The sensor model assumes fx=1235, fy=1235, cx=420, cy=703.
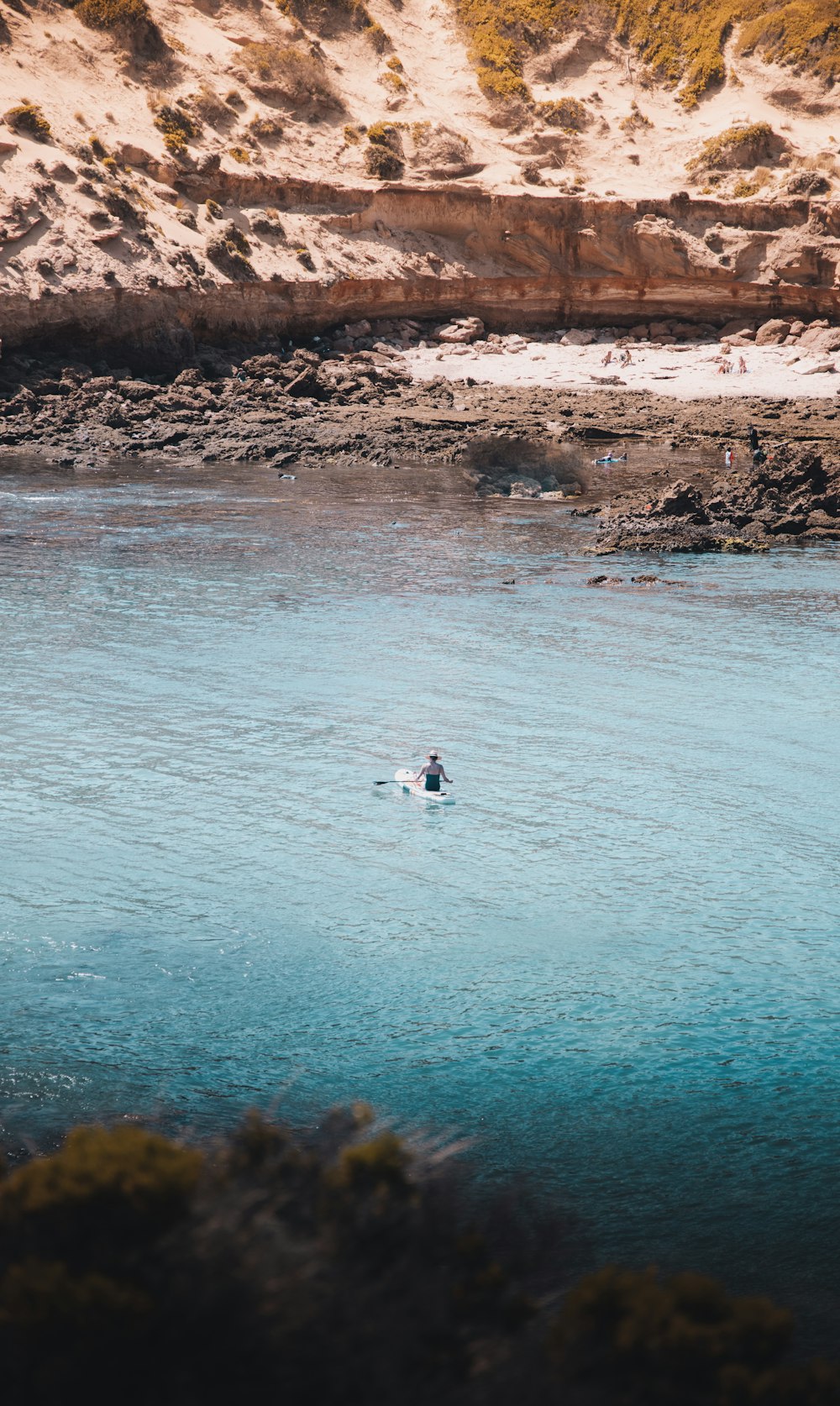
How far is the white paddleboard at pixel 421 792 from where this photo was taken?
1157cm

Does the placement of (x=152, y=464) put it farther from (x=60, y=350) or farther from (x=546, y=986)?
(x=546, y=986)

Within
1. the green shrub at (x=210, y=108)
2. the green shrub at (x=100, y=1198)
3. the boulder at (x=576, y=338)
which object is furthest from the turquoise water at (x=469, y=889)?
the green shrub at (x=210, y=108)

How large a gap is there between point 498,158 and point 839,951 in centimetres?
5249

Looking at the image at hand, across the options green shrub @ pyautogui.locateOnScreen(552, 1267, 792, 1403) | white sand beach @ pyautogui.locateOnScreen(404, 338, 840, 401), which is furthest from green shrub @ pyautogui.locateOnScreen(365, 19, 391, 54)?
green shrub @ pyautogui.locateOnScreen(552, 1267, 792, 1403)

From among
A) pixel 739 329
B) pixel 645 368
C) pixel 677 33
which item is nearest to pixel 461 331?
pixel 645 368

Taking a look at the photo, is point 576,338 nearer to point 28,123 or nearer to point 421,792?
point 28,123

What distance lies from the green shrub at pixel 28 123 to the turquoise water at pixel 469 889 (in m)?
30.8

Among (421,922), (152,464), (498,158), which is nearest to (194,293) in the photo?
(152,464)

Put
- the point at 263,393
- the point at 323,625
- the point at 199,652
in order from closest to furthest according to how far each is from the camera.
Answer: the point at 199,652 < the point at 323,625 < the point at 263,393

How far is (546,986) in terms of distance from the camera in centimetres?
855

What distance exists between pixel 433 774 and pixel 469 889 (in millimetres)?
1760

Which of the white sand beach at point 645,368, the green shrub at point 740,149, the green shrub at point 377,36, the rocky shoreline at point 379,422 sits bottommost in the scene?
the rocky shoreline at point 379,422

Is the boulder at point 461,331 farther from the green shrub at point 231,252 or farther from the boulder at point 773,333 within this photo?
the boulder at point 773,333

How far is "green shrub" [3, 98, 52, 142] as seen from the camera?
4275 centimetres
